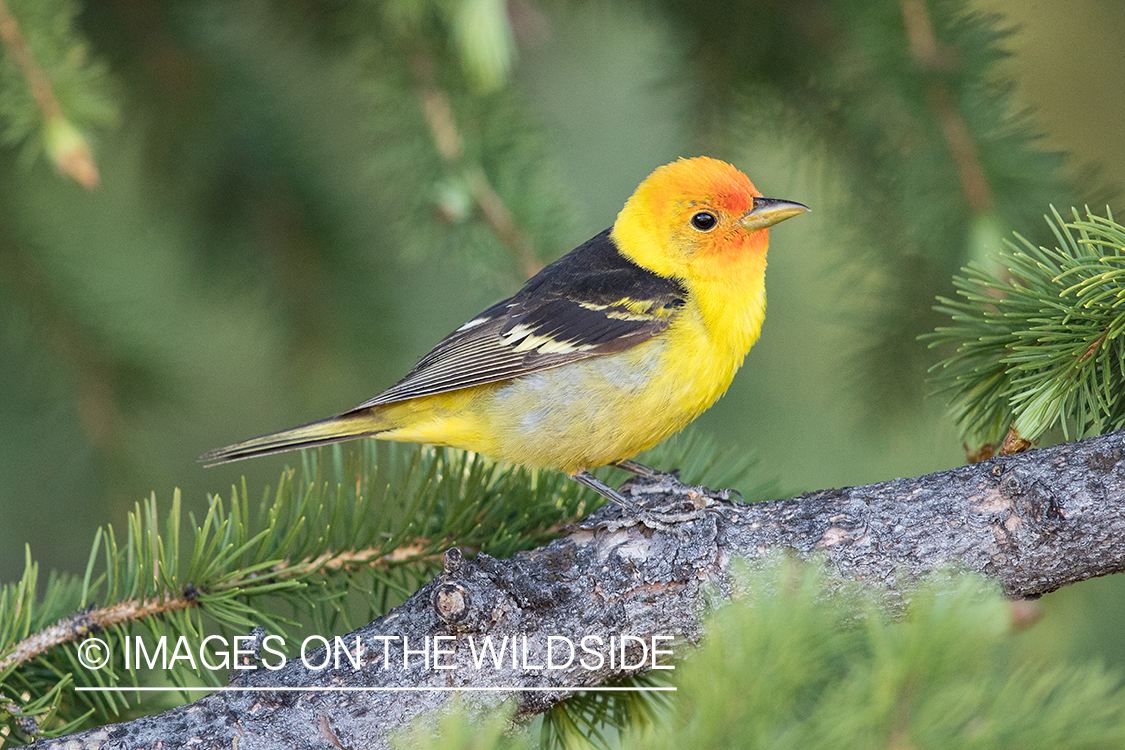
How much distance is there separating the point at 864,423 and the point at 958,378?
4.74 ft

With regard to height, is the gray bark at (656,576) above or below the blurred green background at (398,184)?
below

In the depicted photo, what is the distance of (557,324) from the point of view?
10.1ft

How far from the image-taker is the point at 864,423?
3.60 metres

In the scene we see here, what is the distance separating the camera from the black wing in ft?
9.66

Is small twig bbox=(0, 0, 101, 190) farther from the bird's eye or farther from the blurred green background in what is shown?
the bird's eye

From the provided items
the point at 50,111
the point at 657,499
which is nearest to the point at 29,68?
the point at 50,111

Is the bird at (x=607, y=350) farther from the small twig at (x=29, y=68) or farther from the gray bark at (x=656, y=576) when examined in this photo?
the small twig at (x=29, y=68)

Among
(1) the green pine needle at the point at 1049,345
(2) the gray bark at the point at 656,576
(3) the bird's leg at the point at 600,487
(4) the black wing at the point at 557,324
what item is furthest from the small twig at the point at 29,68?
(1) the green pine needle at the point at 1049,345

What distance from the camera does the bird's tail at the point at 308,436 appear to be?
2.72 meters

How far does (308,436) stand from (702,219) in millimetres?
1542

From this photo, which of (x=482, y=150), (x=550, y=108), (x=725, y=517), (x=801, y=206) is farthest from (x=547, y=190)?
(x=550, y=108)

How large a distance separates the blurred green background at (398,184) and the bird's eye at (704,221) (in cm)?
44

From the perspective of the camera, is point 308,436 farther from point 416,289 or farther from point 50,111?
point 416,289

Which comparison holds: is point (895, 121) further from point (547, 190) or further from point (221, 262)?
point (221, 262)
